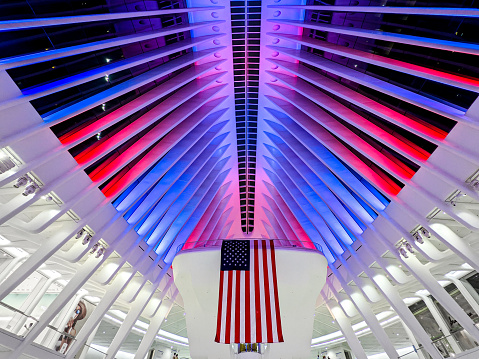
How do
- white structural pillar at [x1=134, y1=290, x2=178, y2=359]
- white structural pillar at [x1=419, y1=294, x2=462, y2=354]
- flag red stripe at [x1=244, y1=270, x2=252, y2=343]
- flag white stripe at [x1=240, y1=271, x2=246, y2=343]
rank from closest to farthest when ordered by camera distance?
flag red stripe at [x1=244, y1=270, x2=252, y2=343]
flag white stripe at [x1=240, y1=271, x2=246, y2=343]
white structural pillar at [x1=419, y1=294, x2=462, y2=354]
white structural pillar at [x1=134, y1=290, x2=178, y2=359]

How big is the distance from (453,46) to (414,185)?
5596 mm

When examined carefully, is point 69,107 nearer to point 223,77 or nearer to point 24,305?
point 223,77

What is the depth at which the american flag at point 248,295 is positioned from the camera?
1500 centimetres

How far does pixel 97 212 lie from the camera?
13.4m

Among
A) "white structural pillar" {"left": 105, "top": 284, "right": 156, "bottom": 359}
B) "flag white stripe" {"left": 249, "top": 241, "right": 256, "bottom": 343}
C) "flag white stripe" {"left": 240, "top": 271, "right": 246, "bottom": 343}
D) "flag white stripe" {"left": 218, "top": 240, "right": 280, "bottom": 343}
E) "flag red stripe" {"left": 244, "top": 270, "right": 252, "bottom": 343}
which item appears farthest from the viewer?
"white structural pillar" {"left": 105, "top": 284, "right": 156, "bottom": 359}

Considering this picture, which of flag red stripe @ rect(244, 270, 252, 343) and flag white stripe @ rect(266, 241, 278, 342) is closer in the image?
flag red stripe @ rect(244, 270, 252, 343)

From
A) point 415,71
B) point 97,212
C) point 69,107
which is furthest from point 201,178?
point 415,71

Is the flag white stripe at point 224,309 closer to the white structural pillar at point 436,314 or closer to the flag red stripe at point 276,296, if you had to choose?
the flag red stripe at point 276,296

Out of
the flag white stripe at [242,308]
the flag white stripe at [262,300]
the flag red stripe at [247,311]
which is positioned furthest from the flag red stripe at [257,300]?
the flag white stripe at [242,308]

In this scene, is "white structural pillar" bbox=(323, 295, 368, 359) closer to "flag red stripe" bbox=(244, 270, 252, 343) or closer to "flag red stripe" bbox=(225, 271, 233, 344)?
"flag red stripe" bbox=(244, 270, 252, 343)

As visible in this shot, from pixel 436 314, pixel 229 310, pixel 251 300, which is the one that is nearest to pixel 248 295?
pixel 251 300

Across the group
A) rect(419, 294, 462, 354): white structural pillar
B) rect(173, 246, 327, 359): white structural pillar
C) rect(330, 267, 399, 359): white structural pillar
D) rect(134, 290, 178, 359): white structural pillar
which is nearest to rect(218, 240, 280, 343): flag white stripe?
rect(173, 246, 327, 359): white structural pillar

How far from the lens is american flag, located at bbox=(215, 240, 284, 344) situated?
15.0 meters

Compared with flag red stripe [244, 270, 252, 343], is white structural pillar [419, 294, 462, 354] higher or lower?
higher
